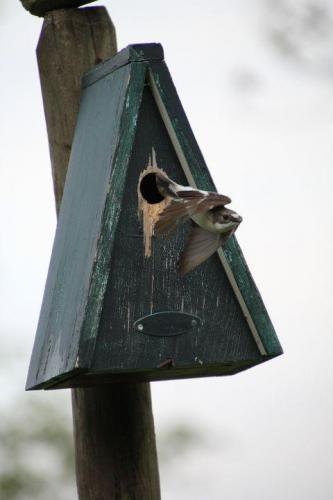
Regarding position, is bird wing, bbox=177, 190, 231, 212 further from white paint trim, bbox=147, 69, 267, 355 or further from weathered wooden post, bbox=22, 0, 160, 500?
weathered wooden post, bbox=22, 0, 160, 500

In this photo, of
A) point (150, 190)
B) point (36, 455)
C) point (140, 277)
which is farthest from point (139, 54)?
point (36, 455)

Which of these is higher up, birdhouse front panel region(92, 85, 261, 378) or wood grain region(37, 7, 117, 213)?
wood grain region(37, 7, 117, 213)

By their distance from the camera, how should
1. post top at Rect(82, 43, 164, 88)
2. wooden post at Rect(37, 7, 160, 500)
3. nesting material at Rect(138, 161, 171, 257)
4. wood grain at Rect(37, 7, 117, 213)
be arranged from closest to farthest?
1. nesting material at Rect(138, 161, 171, 257)
2. post top at Rect(82, 43, 164, 88)
3. wooden post at Rect(37, 7, 160, 500)
4. wood grain at Rect(37, 7, 117, 213)

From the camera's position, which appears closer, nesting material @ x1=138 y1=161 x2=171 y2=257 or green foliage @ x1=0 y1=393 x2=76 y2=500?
nesting material @ x1=138 y1=161 x2=171 y2=257

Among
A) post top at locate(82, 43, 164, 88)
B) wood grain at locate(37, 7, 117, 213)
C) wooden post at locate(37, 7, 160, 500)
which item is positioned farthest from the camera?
wood grain at locate(37, 7, 117, 213)

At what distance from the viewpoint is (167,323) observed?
9.71 ft

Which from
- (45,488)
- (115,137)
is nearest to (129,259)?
(115,137)

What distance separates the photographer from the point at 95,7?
11.8 ft

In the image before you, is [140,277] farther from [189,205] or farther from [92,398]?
[92,398]

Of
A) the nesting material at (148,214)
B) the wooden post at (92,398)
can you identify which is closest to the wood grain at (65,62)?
the wooden post at (92,398)

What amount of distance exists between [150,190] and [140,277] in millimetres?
255

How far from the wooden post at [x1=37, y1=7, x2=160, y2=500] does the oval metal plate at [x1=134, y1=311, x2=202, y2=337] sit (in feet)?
1.55

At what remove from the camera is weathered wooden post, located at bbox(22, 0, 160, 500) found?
334cm

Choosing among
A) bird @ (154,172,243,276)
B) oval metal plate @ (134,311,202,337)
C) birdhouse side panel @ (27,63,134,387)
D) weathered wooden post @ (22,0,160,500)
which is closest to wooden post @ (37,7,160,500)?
weathered wooden post @ (22,0,160,500)
